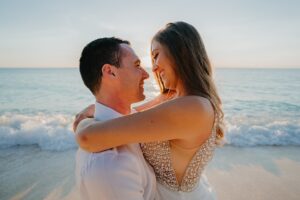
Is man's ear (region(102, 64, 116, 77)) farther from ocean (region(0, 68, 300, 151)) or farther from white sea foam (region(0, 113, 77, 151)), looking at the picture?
white sea foam (region(0, 113, 77, 151))

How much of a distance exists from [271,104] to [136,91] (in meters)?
17.3

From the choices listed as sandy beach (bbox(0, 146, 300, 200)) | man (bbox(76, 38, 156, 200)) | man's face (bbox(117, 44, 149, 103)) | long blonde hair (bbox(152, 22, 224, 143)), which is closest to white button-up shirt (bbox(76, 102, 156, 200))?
man (bbox(76, 38, 156, 200))

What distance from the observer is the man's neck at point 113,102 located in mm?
2189

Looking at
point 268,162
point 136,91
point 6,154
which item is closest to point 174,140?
point 136,91

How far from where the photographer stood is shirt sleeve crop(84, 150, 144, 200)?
5.11ft

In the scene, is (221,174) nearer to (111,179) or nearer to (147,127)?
(147,127)

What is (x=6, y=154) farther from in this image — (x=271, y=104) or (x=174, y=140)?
(x=271, y=104)

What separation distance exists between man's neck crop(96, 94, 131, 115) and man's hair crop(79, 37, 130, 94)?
94 mm

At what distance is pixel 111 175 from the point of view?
157 cm

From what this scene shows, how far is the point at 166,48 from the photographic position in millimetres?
2252

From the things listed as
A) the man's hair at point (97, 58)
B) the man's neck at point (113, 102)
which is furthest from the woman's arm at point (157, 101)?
the man's hair at point (97, 58)

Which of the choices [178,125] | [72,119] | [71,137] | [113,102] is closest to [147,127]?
[178,125]

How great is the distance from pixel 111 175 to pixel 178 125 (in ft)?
1.62

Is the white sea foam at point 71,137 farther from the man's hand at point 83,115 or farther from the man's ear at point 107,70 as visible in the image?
the man's ear at point 107,70
